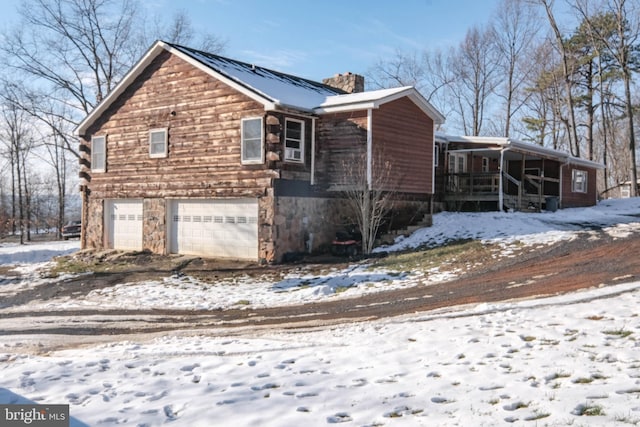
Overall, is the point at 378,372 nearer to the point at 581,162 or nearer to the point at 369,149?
the point at 369,149

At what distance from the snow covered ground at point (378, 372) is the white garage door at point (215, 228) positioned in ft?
27.2

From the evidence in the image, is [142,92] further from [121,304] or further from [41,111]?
[41,111]

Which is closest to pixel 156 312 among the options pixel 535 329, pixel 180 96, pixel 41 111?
pixel 535 329

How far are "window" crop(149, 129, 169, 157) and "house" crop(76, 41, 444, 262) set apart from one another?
0.12 ft

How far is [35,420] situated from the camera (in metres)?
4.89

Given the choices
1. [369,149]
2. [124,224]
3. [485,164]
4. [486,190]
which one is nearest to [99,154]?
[124,224]

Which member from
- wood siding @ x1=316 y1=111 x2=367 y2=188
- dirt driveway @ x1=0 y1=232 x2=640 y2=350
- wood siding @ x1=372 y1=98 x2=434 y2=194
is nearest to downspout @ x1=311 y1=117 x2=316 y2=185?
wood siding @ x1=316 y1=111 x2=367 y2=188

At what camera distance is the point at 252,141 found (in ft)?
56.2

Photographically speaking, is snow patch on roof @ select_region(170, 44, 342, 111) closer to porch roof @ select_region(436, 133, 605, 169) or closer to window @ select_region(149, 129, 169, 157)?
window @ select_region(149, 129, 169, 157)

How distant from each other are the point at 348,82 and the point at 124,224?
12.1 meters

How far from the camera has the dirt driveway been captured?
9.74m

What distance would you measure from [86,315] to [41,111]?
88.6 ft

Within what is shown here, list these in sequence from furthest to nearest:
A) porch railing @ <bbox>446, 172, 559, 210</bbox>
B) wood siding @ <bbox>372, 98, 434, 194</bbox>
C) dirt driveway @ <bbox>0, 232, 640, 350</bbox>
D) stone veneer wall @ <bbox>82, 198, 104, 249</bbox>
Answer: porch railing @ <bbox>446, 172, 559, 210</bbox>
stone veneer wall @ <bbox>82, 198, 104, 249</bbox>
wood siding @ <bbox>372, 98, 434, 194</bbox>
dirt driveway @ <bbox>0, 232, 640, 350</bbox>

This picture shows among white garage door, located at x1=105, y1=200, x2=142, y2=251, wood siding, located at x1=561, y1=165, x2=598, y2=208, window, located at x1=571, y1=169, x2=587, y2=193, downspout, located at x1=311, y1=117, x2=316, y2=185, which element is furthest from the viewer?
window, located at x1=571, y1=169, x2=587, y2=193
